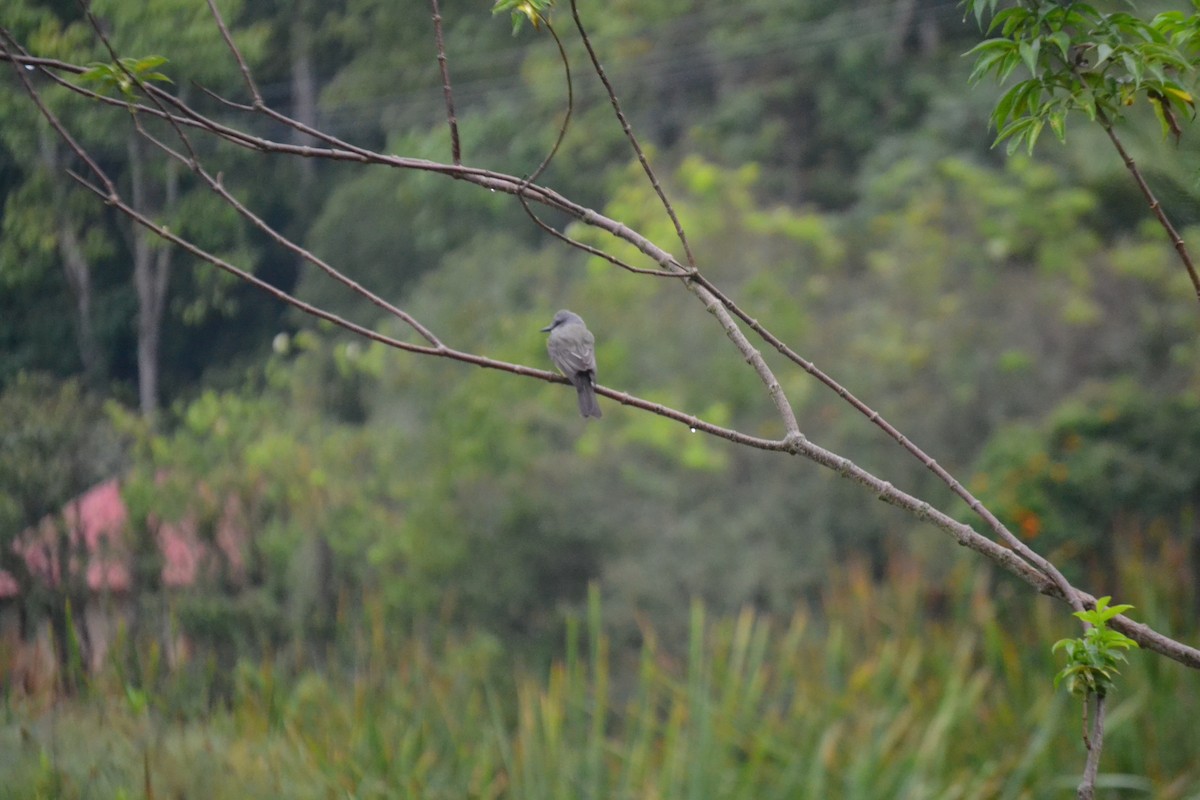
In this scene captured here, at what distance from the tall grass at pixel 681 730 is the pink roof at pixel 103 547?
22.4 inches

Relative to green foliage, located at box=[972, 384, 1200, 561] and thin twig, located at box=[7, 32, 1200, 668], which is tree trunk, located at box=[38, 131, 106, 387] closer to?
thin twig, located at box=[7, 32, 1200, 668]

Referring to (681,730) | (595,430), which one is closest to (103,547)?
(681,730)

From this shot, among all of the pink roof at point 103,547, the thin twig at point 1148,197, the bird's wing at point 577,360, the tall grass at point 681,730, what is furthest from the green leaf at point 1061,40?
the pink roof at point 103,547

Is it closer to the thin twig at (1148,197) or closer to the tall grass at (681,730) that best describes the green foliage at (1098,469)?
the tall grass at (681,730)

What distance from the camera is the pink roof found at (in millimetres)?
4344

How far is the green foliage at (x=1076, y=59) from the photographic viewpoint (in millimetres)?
2230

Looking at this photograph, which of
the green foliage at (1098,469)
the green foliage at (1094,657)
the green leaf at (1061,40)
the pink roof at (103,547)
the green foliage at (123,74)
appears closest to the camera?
the green foliage at (1094,657)

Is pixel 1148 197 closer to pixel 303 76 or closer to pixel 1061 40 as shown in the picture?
pixel 1061 40

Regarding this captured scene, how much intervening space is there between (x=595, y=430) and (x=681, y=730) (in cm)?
430

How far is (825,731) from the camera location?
522cm

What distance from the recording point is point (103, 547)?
186 inches

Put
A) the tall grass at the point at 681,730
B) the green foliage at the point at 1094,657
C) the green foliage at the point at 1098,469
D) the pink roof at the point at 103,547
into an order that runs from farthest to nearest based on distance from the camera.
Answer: the green foliage at the point at 1098,469 → the pink roof at the point at 103,547 → the tall grass at the point at 681,730 → the green foliage at the point at 1094,657

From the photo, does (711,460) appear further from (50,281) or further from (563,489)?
(50,281)

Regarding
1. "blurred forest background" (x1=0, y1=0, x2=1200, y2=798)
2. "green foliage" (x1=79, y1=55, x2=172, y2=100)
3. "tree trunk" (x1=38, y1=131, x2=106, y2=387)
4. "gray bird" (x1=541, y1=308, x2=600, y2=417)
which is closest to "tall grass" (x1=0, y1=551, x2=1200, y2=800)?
"blurred forest background" (x1=0, y1=0, x2=1200, y2=798)
